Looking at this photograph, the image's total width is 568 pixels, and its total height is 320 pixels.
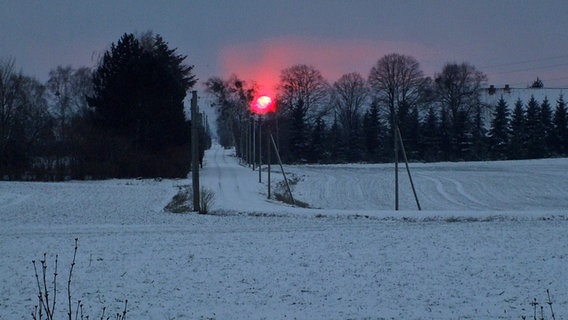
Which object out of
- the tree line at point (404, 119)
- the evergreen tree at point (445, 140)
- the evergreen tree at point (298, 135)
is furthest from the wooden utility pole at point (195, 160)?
the evergreen tree at point (445, 140)

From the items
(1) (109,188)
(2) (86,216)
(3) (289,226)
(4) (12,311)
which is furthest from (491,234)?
(1) (109,188)

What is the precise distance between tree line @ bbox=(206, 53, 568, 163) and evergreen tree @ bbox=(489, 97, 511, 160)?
0.40 ft

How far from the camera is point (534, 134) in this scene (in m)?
74.9

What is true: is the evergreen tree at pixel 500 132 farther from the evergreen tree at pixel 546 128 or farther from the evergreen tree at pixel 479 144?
the evergreen tree at pixel 546 128

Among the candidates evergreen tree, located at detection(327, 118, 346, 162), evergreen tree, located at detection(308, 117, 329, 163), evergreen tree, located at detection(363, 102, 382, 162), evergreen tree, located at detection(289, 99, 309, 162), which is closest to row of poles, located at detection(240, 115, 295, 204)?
evergreen tree, located at detection(289, 99, 309, 162)

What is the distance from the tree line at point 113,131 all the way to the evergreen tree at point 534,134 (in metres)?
44.4

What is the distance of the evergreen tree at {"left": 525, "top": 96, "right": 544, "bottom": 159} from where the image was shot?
74938mm

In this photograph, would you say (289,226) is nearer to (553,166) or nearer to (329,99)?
(553,166)

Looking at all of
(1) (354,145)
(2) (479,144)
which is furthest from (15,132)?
(2) (479,144)

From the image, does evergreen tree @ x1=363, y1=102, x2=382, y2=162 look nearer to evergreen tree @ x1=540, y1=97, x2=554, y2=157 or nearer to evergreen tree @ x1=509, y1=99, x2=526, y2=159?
evergreen tree @ x1=509, y1=99, x2=526, y2=159

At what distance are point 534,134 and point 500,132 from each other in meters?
4.33

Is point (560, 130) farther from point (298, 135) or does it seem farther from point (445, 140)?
point (298, 135)

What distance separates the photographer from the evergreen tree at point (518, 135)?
75.6 m

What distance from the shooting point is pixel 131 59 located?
4756cm
